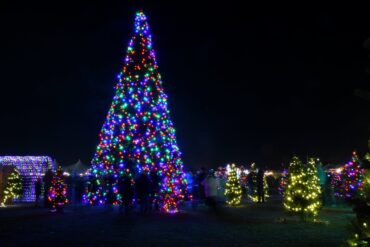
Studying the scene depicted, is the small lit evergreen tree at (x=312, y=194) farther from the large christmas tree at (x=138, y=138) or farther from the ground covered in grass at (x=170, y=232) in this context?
the large christmas tree at (x=138, y=138)

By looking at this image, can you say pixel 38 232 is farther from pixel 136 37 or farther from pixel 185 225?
pixel 136 37

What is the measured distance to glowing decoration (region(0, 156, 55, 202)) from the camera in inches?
1219

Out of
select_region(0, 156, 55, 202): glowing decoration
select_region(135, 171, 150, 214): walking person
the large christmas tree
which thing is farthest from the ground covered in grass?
select_region(0, 156, 55, 202): glowing decoration

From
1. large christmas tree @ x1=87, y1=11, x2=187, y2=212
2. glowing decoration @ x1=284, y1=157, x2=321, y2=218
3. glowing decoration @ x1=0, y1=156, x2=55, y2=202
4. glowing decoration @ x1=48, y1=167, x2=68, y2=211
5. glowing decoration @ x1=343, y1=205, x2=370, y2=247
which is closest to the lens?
glowing decoration @ x1=343, y1=205, x2=370, y2=247

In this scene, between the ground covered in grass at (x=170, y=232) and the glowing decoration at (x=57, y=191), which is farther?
the glowing decoration at (x=57, y=191)

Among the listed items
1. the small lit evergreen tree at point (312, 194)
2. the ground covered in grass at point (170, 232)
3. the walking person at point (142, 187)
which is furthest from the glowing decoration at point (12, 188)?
the small lit evergreen tree at point (312, 194)

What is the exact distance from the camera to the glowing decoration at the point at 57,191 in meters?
20.4

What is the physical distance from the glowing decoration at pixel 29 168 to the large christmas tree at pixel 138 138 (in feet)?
36.6

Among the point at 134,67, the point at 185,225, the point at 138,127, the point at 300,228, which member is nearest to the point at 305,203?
the point at 300,228

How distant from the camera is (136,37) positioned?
73.1 feet

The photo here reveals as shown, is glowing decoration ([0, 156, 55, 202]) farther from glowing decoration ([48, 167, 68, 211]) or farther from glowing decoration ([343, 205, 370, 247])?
glowing decoration ([343, 205, 370, 247])

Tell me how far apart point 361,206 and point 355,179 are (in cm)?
1659

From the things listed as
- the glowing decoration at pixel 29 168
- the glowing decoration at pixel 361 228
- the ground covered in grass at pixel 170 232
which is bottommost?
the ground covered in grass at pixel 170 232

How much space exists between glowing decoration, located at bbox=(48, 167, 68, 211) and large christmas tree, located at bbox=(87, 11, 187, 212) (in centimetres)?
125
